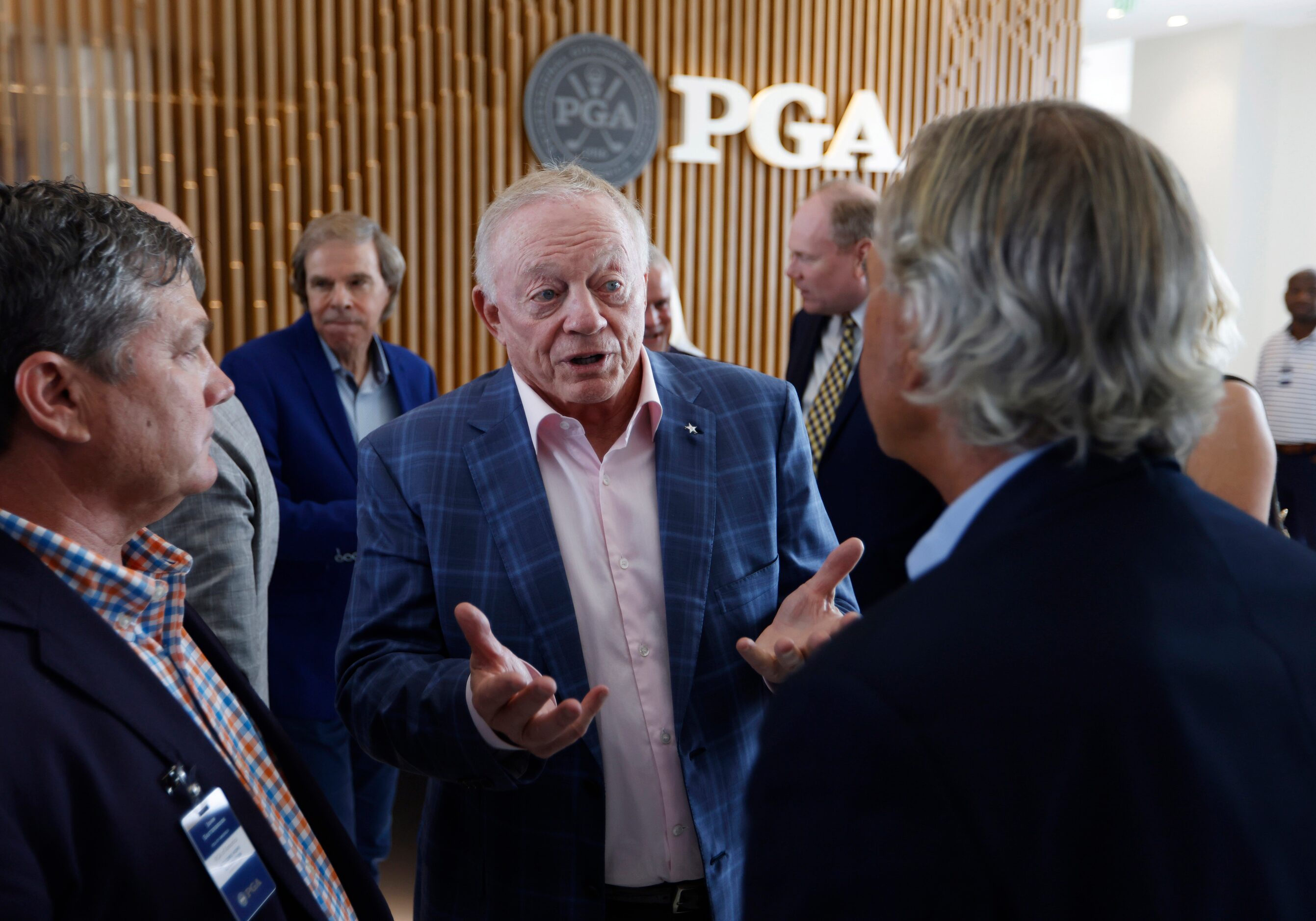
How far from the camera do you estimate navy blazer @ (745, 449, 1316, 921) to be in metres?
0.69

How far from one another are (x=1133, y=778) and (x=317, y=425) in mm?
2482

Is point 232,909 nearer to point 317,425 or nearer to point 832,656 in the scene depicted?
point 832,656

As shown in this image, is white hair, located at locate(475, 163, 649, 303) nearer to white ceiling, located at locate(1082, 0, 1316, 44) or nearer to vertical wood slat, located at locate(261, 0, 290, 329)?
vertical wood slat, located at locate(261, 0, 290, 329)

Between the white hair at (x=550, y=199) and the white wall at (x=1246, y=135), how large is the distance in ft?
31.4

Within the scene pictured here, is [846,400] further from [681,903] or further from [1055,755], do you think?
[1055,755]

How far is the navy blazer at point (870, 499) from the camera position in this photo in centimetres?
288

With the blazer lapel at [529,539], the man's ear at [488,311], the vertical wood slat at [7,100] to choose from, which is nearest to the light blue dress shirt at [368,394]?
the man's ear at [488,311]

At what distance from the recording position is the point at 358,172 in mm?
5164

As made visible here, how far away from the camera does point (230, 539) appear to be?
188cm

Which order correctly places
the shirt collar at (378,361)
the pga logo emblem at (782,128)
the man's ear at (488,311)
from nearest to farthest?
the man's ear at (488,311)
the shirt collar at (378,361)
the pga logo emblem at (782,128)

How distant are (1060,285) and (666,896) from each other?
1.07 meters

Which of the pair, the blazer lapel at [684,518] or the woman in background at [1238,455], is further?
the woman in background at [1238,455]

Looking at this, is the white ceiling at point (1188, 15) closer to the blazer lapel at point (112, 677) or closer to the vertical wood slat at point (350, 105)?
the vertical wood slat at point (350, 105)

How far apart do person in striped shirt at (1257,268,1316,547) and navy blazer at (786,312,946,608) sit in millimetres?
4068
